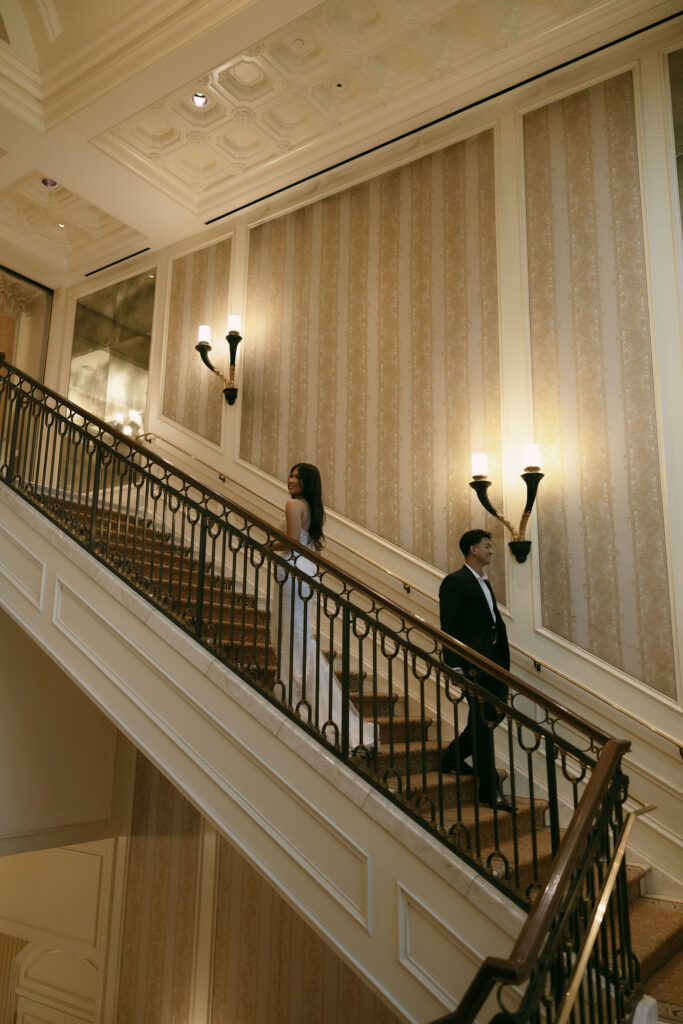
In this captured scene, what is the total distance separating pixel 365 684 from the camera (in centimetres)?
541

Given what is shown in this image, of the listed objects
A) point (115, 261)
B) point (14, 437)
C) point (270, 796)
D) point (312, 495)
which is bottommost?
point (270, 796)

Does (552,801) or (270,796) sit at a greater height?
(552,801)

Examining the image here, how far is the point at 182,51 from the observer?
18.1ft

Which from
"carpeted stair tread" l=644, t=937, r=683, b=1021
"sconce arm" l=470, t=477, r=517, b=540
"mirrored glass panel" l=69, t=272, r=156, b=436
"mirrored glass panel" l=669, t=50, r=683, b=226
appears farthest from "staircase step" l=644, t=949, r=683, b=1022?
"mirrored glass panel" l=69, t=272, r=156, b=436

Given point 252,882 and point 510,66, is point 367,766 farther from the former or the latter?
point 510,66

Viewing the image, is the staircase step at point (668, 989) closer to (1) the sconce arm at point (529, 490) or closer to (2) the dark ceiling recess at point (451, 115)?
(1) the sconce arm at point (529, 490)

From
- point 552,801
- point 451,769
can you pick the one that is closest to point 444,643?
point 552,801

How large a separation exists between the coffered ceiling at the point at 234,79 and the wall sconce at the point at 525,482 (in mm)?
2882

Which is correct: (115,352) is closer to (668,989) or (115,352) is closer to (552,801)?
(552,801)

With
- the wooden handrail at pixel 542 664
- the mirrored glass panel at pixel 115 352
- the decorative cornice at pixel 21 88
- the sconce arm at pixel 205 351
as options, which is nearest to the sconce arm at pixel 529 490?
the wooden handrail at pixel 542 664

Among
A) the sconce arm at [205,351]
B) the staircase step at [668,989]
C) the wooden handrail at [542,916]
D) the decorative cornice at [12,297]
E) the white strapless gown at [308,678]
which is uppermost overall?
the decorative cornice at [12,297]

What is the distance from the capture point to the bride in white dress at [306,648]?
3803mm

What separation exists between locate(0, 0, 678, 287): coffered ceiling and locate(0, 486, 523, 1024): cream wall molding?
3.62 metres

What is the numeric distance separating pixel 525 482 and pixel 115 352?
17.0 ft
